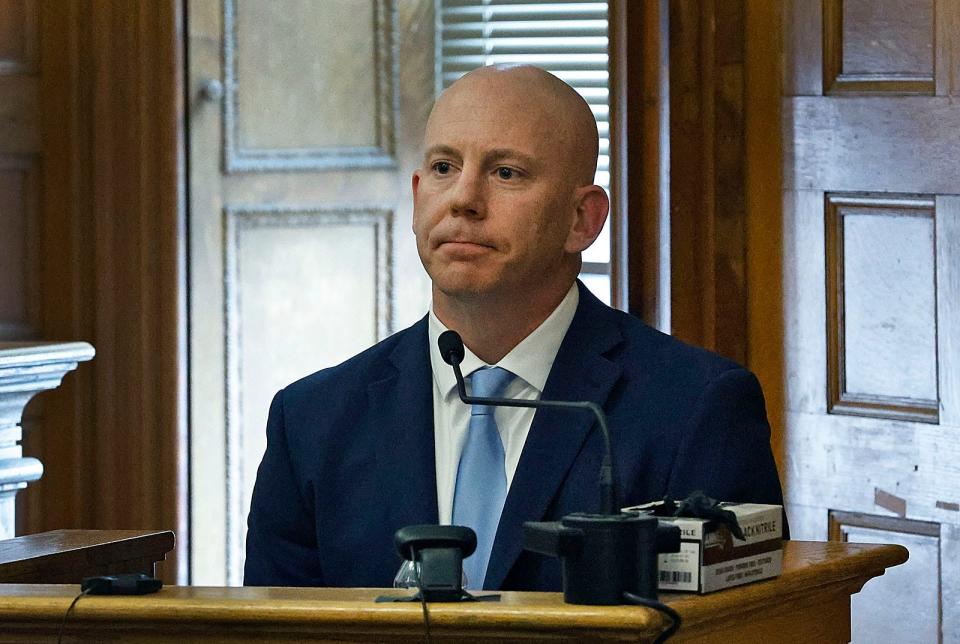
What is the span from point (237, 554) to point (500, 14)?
137 centimetres

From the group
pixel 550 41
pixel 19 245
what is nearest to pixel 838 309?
pixel 550 41

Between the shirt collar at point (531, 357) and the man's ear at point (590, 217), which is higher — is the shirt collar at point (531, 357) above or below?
below

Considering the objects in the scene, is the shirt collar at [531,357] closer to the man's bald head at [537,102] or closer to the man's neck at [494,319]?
the man's neck at [494,319]

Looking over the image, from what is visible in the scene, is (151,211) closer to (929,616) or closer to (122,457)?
(122,457)

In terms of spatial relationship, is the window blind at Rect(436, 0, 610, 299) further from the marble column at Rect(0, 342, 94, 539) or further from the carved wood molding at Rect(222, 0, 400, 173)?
the marble column at Rect(0, 342, 94, 539)

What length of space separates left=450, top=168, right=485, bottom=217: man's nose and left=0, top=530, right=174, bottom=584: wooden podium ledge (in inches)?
22.8

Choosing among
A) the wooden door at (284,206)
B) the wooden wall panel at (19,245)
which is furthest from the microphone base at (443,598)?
the wooden wall panel at (19,245)

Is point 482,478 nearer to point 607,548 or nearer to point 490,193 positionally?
point 490,193

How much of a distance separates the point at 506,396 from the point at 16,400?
1.50m

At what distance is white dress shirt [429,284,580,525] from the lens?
204 cm

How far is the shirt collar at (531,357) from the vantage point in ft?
6.81

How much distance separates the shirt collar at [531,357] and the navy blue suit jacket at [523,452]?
0.05 ft

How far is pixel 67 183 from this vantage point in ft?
12.3

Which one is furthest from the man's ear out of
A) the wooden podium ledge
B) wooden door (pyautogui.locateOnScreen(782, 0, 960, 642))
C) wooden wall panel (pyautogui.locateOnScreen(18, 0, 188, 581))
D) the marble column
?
wooden wall panel (pyautogui.locateOnScreen(18, 0, 188, 581))
